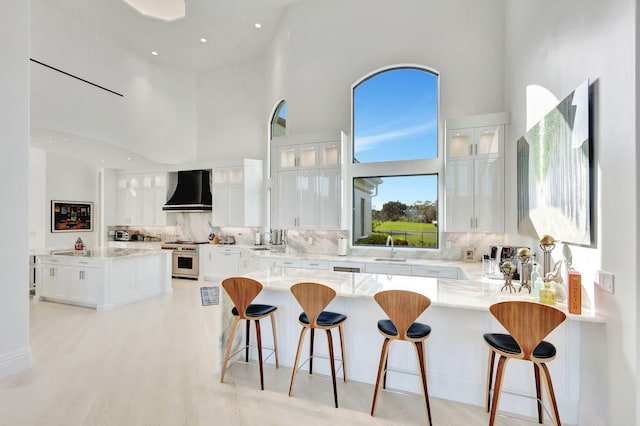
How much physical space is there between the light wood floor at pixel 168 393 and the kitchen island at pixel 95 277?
4.11 feet

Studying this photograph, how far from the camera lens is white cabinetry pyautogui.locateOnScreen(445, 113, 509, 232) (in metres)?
4.13

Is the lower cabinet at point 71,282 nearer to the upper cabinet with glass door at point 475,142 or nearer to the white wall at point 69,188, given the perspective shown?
the white wall at point 69,188

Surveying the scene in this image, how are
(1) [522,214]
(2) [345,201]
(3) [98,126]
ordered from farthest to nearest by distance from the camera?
(3) [98,126] < (2) [345,201] < (1) [522,214]

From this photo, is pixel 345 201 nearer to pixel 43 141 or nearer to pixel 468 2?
pixel 468 2

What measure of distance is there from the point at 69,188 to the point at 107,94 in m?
4.11

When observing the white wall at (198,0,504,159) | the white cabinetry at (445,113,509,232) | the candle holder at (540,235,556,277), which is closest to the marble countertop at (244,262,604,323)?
the candle holder at (540,235,556,277)

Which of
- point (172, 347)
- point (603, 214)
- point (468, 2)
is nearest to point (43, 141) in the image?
point (172, 347)

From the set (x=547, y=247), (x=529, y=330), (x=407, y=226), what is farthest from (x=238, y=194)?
(x=529, y=330)

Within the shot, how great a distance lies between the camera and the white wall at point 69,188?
8453mm

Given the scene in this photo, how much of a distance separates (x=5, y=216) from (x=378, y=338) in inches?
144

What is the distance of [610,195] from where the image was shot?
6.15 ft

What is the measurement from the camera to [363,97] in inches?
208

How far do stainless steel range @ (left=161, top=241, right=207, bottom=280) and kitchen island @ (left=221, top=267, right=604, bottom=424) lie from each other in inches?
189

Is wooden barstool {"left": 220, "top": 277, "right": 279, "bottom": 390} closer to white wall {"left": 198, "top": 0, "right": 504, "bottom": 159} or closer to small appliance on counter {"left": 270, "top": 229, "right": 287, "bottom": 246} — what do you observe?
white wall {"left": 198, "top": 0, "right": 504, "bottom": 159}
